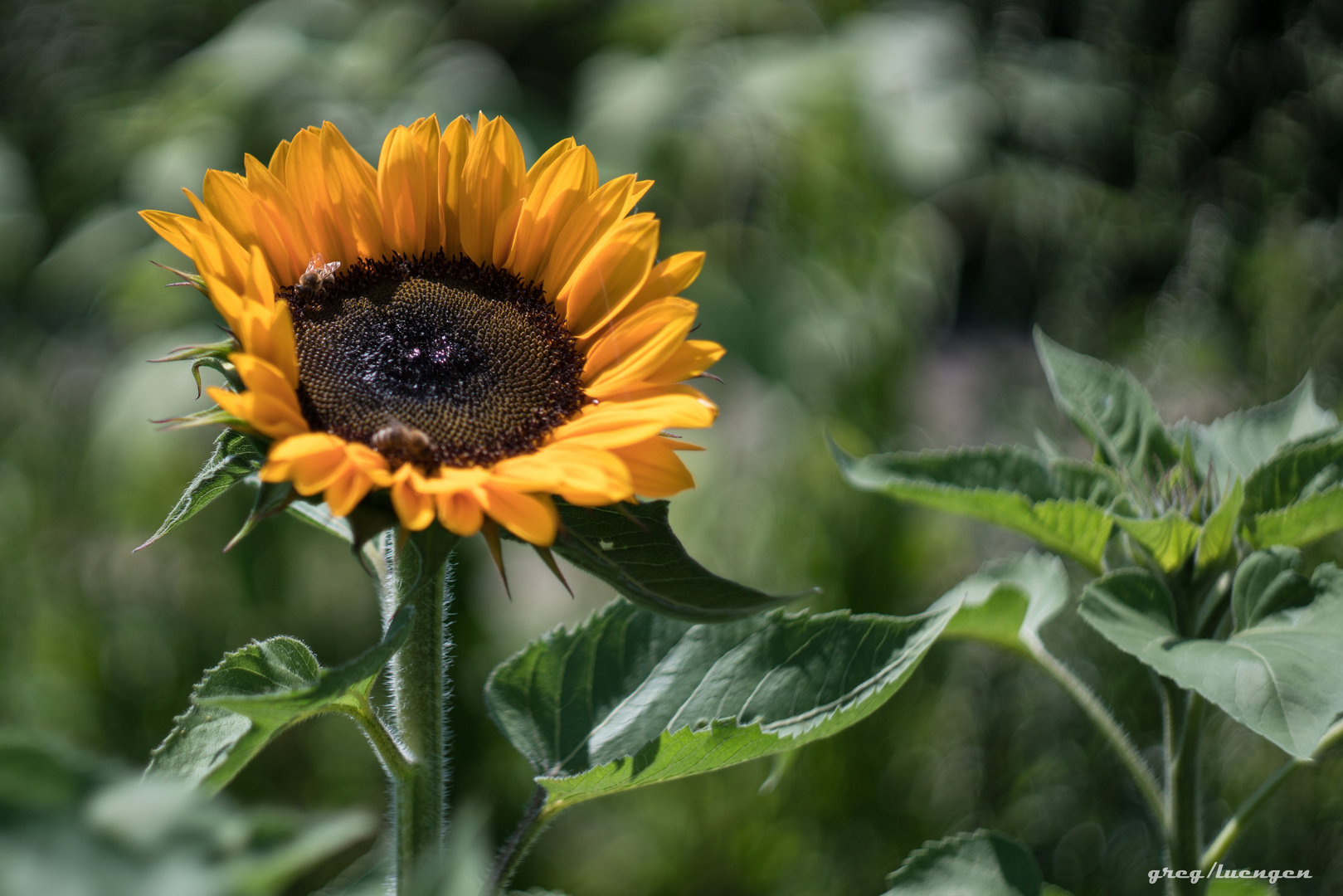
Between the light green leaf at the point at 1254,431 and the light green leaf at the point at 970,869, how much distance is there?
315mm

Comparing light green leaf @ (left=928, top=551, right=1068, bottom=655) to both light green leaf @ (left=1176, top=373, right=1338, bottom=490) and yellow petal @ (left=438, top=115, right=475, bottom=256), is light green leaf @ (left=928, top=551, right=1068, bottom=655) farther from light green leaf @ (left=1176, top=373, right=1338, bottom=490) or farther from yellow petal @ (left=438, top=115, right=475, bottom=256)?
yellow petal @ (left=438, top=115, right=475, bottom=256)

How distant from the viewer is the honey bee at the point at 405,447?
491 mm

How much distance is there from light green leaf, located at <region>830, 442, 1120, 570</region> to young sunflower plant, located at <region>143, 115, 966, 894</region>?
0.13 meters

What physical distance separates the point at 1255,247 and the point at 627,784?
1801 millimetres

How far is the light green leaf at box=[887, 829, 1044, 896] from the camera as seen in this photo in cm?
60

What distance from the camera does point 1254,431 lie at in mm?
767

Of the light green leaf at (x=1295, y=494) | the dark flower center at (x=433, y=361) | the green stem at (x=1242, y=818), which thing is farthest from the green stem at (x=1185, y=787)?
the dark flower center at (x=433, y=361)

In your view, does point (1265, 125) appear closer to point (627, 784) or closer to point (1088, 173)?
point (1088, 173)

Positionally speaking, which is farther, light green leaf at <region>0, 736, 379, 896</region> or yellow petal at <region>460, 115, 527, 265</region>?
yellow petal at <region>460, 115, 527, 265</region>

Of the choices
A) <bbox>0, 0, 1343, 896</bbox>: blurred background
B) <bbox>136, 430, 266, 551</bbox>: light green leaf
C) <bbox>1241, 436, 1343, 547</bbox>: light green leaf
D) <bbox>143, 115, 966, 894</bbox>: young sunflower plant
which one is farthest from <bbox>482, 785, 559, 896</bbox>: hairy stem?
<bbox>0, 0, 1343, 896</bbox>: blurred background

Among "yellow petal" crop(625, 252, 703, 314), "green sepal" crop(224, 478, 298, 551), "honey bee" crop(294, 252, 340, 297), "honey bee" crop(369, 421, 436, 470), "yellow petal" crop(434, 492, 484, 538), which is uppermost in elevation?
"honey bee" crop(294, 252, 340, 297)

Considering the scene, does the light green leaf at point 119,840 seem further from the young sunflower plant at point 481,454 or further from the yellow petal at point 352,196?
the yellow petal at point 352,196

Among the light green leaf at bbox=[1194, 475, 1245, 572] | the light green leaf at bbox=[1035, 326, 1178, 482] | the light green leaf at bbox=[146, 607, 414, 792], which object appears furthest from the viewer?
the light green leaf at bbox=[1035, 326, 1178, 482]

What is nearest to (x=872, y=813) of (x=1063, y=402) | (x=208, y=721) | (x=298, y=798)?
(x=298, y=798)
